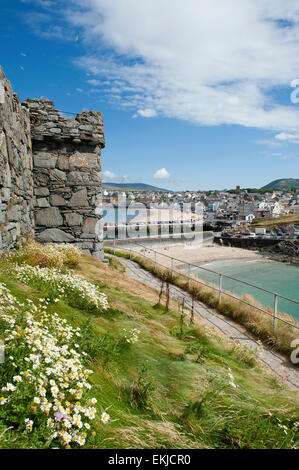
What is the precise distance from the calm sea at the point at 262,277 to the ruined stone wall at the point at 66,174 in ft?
66.9

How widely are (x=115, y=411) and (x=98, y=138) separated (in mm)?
8424

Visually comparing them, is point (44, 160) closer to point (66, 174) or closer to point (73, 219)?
point (66, 174)

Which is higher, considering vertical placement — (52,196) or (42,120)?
(42,120)

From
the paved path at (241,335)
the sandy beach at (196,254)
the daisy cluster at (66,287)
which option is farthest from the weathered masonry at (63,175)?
the sandy beach at (196,254)

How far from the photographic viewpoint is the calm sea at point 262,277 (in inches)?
1118

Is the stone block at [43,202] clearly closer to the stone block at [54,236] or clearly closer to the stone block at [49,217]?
the stone block at [49,217]

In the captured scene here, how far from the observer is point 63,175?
9.45 metres

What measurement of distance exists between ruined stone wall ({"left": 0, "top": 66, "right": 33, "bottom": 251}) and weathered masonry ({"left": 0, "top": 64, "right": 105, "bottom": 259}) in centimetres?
14

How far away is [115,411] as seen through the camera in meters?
2.52

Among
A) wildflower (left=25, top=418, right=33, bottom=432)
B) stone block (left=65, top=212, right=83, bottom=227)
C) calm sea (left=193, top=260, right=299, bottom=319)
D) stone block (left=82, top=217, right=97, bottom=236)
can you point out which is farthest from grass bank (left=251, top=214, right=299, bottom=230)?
wildflower (left=25, top=418, right=33, bottom=432)

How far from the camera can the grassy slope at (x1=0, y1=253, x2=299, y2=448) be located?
244cm

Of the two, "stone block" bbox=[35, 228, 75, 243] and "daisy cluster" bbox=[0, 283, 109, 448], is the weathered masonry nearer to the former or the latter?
"stone block" bbox=[35, 228, 75, 243]
